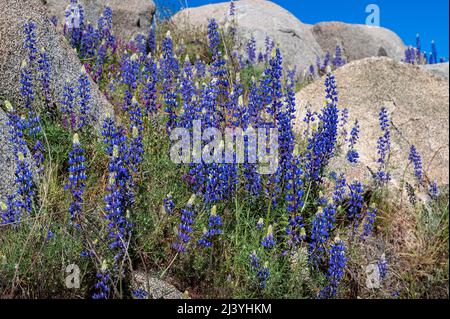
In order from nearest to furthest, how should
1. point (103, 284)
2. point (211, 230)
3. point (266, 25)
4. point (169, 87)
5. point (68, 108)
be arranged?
point (103, 284) < point (211, 230) < point (68, 108) < point (169, 87) < point (266, 25)

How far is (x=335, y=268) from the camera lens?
352 centimetres

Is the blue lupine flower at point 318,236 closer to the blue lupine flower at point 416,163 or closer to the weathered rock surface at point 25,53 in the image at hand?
the blue lupine flower at point 416,163

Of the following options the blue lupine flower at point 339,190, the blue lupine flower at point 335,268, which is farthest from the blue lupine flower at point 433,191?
the blue lupine flower at point 335,268

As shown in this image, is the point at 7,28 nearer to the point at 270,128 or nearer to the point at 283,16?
the point at 270,128

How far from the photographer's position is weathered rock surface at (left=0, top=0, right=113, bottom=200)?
4.81 metres

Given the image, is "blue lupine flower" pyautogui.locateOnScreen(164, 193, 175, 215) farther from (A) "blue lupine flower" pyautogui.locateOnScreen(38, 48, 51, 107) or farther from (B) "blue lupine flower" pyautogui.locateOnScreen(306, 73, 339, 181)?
(A) "blue lupine flower" pyautogui.locateOnScreen(38, 48, 51, 107)

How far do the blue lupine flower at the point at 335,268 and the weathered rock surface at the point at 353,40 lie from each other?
10362 millimetres

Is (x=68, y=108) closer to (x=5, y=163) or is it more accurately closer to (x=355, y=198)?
(x=5, y=163)

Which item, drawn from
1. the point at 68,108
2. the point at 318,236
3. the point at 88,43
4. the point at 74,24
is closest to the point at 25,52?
the point at 68,108

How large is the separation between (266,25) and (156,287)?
799 cm

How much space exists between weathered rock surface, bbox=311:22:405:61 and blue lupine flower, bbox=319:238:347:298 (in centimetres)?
1036

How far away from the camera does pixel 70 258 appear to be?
328 cm

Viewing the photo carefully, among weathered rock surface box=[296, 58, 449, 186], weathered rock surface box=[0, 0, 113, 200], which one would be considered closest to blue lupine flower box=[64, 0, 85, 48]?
weathered rock surface box=[0, 0, 113, 200]

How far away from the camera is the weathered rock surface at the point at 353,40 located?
1328 cm
